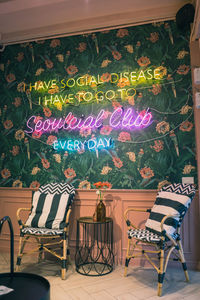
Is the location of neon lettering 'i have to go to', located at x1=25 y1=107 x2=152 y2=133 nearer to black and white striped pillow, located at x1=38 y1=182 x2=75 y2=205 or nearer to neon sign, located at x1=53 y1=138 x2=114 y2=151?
neon sign, located at x1=53 y1=138 x2=114 y2=151

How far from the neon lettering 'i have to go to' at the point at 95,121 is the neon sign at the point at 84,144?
8.3 inches

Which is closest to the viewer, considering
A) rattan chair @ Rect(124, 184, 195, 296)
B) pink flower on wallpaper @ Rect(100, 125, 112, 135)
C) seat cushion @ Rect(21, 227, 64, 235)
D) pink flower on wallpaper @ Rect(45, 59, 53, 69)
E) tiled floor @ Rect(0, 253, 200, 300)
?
tiled floor @ Rect(0, 253, 200, 300)

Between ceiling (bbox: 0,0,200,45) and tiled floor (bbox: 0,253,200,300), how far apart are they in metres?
3.05

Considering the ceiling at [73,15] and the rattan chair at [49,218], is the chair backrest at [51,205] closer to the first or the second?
the rattan chair at [49,218]

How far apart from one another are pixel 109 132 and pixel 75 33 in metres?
1.72

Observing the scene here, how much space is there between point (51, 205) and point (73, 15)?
2889 mm

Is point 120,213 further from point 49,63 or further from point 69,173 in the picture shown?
point 49,63

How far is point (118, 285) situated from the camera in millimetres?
2777

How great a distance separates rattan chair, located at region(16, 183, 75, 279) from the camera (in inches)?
122

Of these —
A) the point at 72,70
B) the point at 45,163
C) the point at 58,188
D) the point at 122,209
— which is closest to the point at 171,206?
the point at 122,209

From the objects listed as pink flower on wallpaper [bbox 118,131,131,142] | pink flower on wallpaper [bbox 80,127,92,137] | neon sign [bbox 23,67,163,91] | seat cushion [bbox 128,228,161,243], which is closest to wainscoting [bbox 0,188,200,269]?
seat cushion [bbox 128,228,161,243]

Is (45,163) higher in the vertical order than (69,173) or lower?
higher

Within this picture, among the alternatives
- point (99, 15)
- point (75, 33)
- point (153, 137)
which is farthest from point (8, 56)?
point (153, 137)

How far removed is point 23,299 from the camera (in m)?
1.54
